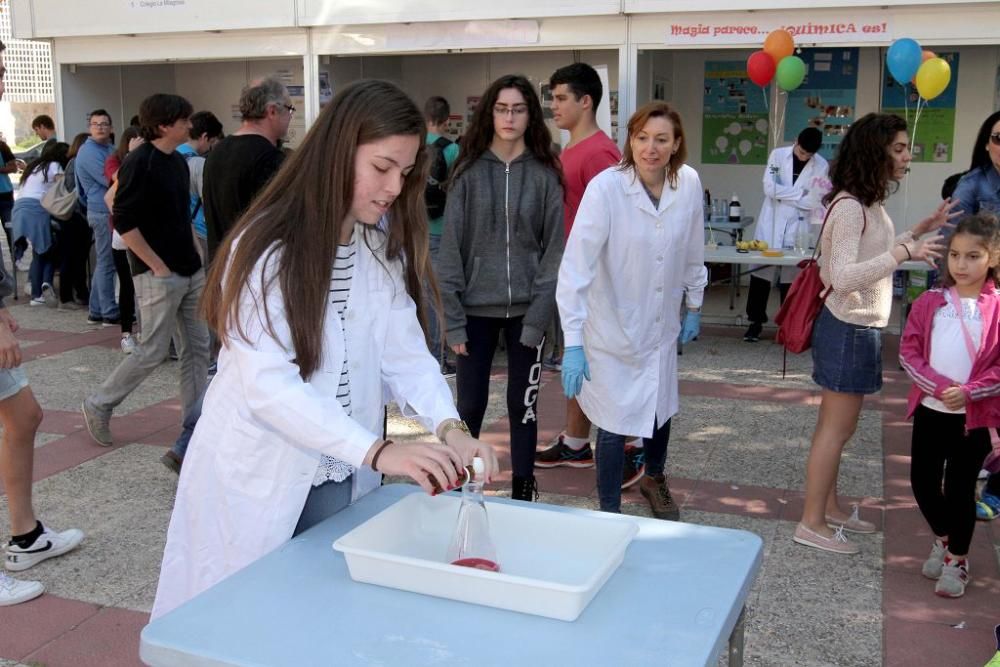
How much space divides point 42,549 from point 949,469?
135 inches

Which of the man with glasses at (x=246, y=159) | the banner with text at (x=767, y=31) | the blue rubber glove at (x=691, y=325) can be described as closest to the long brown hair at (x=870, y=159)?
the blue rubber glove at (x=691, y=325)

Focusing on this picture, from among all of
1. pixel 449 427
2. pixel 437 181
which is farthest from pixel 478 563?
pixel 437 181

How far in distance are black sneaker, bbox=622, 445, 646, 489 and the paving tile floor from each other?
170 millimetres

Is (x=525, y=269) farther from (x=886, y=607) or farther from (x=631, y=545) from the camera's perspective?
(x=631, y=545)

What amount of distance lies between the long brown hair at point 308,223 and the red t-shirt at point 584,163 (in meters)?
2.83

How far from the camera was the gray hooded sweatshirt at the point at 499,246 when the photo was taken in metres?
4.16

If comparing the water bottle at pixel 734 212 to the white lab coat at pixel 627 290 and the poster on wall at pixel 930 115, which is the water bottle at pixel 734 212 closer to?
the poster on wall at pixel 930 115

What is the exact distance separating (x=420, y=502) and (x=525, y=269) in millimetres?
2239

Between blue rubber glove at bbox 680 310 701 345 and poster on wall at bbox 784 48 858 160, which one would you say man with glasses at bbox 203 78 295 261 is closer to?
blue rubber glove at bbox 680 310 701 345

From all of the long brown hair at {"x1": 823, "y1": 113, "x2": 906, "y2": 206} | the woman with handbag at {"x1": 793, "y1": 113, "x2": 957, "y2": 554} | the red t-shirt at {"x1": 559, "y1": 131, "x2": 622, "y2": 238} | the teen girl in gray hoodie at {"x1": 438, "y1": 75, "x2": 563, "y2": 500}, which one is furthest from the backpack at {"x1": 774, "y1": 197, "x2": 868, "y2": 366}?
the red t-shirt at {"x1": 559, "y1": 131, "x2": 622, "y2": 238}

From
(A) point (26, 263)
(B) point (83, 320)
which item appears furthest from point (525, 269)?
(A) point (26, 263)

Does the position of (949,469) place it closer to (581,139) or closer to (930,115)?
(581,139)

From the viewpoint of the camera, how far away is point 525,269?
13.8 feet

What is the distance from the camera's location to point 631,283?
3.95 m
